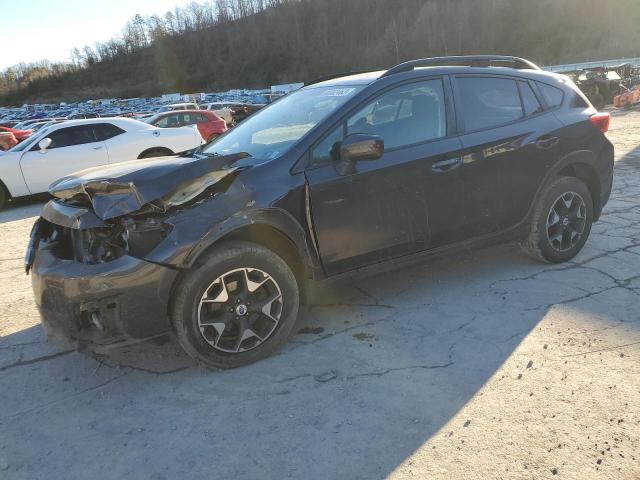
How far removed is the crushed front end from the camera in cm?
272

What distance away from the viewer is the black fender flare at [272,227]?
282 cm

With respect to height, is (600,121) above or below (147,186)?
below

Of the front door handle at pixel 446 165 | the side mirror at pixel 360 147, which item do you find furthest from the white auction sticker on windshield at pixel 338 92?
the front door handle at pixel 446 165

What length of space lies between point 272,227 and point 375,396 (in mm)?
1130

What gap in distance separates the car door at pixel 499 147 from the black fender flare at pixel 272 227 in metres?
1.31

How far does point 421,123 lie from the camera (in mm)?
3627

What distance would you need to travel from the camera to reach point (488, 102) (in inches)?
155

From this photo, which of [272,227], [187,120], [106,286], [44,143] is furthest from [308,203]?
[187,120]

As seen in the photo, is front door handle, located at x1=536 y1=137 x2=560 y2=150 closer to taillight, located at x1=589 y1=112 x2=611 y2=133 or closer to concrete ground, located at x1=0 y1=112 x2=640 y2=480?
taillight, located at x1=589 y1=112 x2=611 y2=133

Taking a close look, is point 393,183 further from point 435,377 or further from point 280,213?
point 435,377

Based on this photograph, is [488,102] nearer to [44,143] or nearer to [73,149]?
[44,143]

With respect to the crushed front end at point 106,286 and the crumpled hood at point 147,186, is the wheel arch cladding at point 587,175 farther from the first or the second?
the crushed front end at point 106,286

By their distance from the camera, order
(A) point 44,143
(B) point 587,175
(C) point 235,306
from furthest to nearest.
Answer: (A) point 44,143
(B) point 587,175
(C) point 235,306

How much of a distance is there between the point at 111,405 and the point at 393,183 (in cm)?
217
